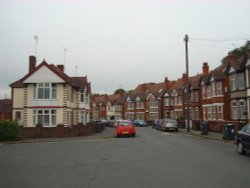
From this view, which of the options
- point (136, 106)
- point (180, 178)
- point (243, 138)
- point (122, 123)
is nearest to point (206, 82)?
point (122, 123)

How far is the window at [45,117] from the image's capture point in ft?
105

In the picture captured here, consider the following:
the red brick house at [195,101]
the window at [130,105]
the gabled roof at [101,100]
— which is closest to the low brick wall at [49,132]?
the red brick house at [195,101]

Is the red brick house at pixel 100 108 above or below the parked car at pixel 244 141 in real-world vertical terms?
above

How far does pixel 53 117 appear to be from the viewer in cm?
3234

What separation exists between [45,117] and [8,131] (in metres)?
8.32

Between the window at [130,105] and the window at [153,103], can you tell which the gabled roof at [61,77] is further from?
the window at [130,105]

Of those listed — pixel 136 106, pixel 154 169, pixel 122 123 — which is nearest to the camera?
pixel 154 169

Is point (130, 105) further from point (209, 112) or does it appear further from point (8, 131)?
point (8, 131)

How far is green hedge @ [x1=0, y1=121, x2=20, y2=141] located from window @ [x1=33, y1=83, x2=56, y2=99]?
7.90 metres

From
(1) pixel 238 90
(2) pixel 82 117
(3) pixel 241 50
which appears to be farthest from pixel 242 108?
(3) pixel 241 50

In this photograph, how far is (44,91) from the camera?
32.3 m

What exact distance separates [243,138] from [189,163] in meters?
4.16

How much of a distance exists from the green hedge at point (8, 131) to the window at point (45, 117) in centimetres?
747

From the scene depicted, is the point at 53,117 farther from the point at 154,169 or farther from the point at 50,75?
the point at 154,169
